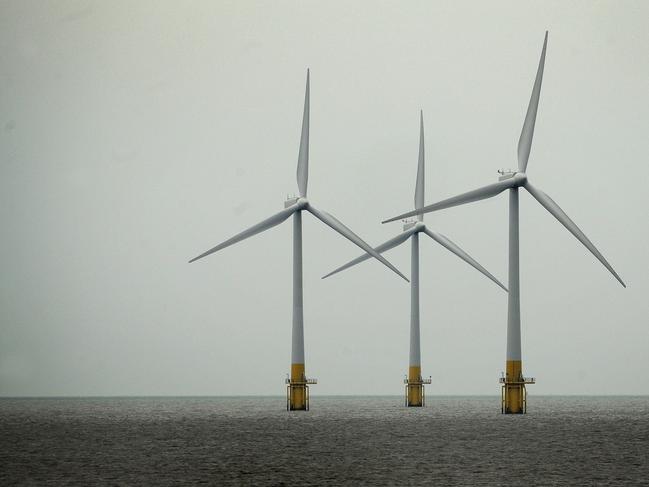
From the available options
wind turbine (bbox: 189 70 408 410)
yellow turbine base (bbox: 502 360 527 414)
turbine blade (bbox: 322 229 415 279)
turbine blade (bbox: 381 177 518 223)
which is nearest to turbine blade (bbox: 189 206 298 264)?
wind turbine (bbox: 189 70 408 410)

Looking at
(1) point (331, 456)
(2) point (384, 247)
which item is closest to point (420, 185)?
(2) point (384, 247)

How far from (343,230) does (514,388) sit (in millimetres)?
25034

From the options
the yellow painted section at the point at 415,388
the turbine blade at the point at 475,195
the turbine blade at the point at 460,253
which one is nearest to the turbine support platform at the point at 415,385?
the yellow painted section at the point at 415,388

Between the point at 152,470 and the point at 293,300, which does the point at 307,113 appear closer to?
the point at 293,300

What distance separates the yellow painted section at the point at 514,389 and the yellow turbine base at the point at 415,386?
3076cm

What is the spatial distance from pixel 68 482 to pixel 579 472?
28921mm

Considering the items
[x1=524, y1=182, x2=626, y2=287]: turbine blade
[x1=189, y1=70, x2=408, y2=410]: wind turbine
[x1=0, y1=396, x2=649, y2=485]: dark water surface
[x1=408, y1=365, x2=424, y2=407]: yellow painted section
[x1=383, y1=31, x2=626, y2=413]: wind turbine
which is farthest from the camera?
[x1=408, y1=365, x2=424, y2=407]: yellow painted section

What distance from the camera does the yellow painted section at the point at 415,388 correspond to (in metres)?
149

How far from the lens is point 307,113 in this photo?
12850 cm

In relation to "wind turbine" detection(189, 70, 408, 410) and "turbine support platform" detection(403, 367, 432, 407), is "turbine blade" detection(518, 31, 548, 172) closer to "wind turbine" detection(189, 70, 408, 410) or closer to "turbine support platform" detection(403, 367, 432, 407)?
"wind turbine" detection(189, 70, 408, 410)

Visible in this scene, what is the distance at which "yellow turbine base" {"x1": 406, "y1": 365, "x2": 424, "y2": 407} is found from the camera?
149 m

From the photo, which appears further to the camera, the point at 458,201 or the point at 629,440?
the point at 458,201

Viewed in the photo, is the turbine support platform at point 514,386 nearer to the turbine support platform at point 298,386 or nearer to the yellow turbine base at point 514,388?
the yellow turbine base at point 514,388

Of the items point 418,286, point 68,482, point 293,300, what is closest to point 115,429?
point 293,300
